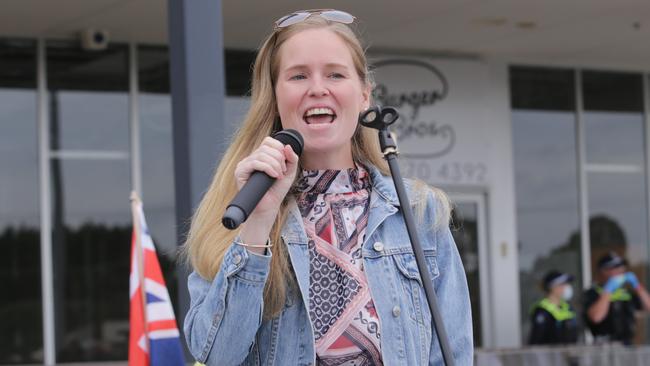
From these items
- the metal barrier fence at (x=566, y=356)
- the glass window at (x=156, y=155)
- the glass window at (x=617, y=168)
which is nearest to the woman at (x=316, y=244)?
the metal barrier fence at (x=566, y=356)

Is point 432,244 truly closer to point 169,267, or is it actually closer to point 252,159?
point 252,159

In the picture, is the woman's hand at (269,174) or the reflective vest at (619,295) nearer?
the woman's hand at (269,174)

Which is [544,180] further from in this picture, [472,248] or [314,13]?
[314,13]

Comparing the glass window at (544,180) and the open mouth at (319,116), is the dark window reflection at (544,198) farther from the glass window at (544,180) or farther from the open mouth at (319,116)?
the open mouth at (319,116)

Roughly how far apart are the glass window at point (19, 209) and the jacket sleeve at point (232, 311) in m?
8.83

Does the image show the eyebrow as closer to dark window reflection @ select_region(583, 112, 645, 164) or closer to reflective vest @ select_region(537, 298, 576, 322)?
reflective vest @ select_region(537, 298, 576, 322)

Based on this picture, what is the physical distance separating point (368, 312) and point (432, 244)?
9.3 inches

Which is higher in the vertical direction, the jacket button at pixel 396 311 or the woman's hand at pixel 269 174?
the woman's hand at pixel 269 174

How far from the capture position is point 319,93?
2.38m

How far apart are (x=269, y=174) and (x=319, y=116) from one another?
0.93 feet

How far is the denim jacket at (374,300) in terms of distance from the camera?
2.27 m

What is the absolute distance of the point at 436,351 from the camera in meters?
2.44

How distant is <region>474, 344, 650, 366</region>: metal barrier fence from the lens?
9094 mm

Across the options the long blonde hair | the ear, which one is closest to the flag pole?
the long blonde hair
